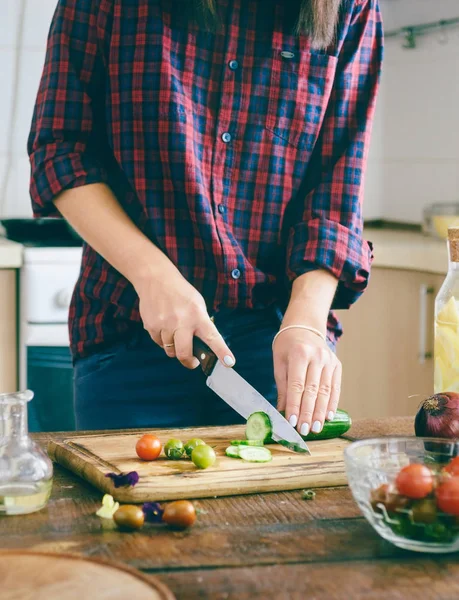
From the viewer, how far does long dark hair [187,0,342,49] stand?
1.37 m

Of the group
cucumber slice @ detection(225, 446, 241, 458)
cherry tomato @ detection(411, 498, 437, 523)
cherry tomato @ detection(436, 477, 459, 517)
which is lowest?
cucumber slice @ detection(225, 446, 241, 458)

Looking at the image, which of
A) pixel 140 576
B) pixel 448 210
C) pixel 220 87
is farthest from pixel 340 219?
pixel 448 210

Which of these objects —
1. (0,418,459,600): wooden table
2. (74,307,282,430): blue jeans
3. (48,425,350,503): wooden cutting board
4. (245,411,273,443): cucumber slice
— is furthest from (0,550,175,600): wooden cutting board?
(74,307,282,430): blue jeans

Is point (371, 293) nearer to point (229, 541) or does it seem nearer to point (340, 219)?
point (340, 219)

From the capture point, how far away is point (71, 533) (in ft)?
2.90

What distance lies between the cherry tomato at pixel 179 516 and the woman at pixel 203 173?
0.41 m

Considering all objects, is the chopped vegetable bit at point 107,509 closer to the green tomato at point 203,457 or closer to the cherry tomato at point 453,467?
the green tomato at point 203,457

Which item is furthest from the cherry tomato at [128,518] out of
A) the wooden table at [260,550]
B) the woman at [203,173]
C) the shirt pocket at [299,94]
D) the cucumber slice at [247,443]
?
the shirt pocket at [299,94]

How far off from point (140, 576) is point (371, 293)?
84.9 inches

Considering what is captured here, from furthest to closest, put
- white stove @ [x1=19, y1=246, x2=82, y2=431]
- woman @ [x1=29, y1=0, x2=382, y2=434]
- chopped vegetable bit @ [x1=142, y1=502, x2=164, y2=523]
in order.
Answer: white stove @ [x1=19, y1=246, x2=82, y2=431]
woman @ [x1=29, y1=0, x2=382, y2=434]
chopped vegetable bit @ [x1=142, y1=502, x2=164, y2=523]

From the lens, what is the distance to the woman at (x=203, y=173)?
136cm

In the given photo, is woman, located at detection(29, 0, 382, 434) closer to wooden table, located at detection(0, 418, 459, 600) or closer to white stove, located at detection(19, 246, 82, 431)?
wooden table, located at detection(0, 418, 459, 600)

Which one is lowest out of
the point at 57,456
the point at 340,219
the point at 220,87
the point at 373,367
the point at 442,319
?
the point at 373,367

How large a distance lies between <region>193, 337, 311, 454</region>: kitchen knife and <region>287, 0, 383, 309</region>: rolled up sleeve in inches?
9.3
